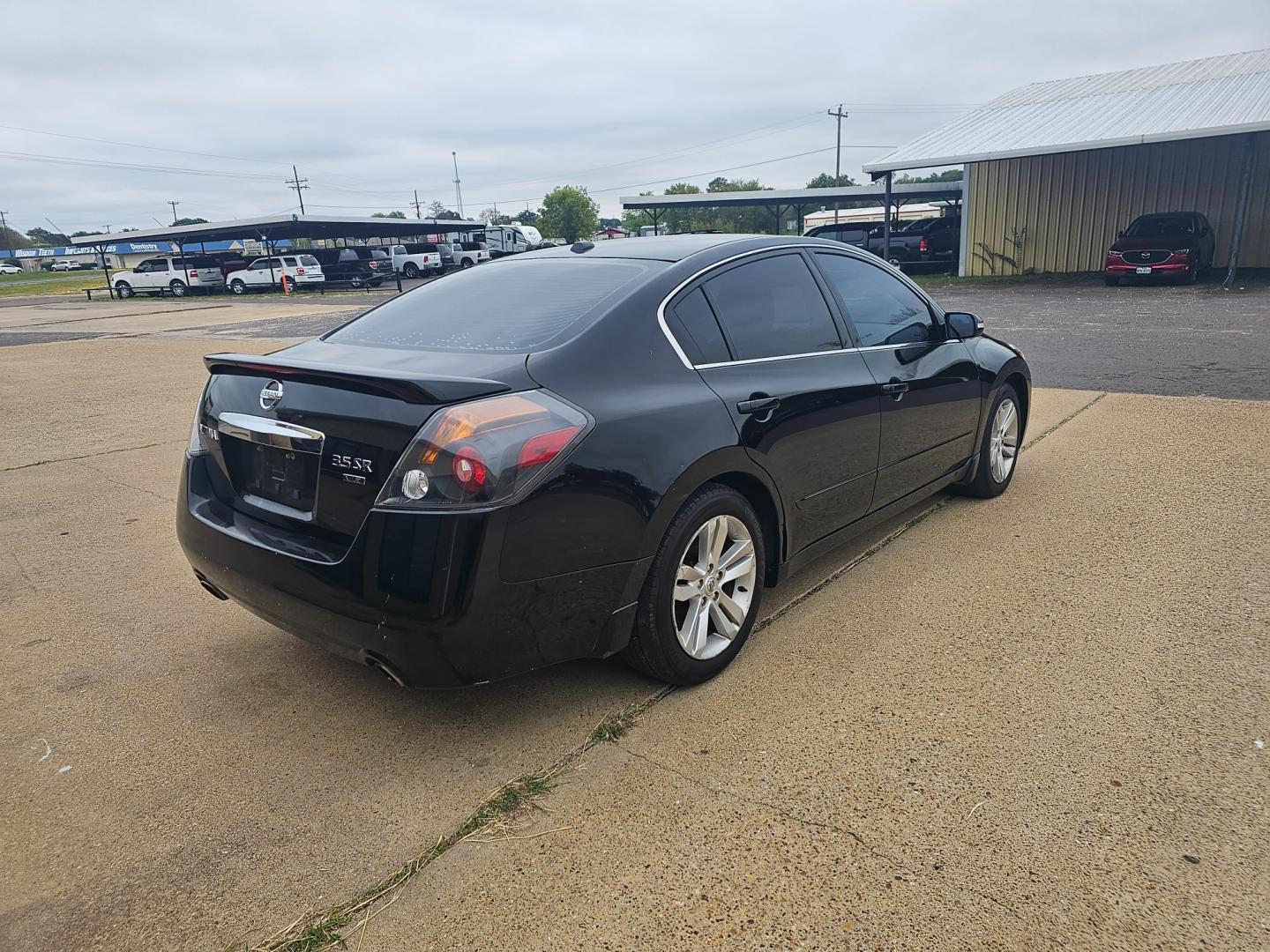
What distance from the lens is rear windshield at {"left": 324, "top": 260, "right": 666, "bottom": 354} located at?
3031 millimetres

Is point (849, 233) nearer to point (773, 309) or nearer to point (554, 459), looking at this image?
point (773, 309)

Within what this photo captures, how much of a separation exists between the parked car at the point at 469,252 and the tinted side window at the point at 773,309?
4075 cm

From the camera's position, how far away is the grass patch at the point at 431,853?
207 cm

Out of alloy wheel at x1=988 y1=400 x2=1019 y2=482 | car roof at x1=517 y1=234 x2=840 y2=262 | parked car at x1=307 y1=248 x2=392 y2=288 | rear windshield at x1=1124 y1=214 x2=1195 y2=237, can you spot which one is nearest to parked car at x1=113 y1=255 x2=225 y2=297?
parked car at x1=307 y1=248 x2=392 y2=288

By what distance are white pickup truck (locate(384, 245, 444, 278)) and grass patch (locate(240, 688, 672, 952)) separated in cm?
4152

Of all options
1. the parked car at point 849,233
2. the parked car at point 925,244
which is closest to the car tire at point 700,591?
the parked car at point 849,233

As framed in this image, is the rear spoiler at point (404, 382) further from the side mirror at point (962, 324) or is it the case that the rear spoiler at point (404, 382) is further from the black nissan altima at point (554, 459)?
the side mirror at point (962, 324)

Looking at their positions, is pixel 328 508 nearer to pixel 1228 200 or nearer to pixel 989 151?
pixel 989 151

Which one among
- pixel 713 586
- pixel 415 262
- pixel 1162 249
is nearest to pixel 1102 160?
pixel 1162 249

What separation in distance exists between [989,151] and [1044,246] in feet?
23.7

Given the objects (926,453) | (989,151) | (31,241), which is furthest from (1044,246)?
(31,241)

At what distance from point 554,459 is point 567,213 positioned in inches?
3994

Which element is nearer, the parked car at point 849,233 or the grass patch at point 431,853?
the grass patch at point 431,853

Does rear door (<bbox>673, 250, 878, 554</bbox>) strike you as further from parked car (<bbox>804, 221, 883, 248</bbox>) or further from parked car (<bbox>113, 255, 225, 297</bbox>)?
parked car (<bbox>113, 255, 225, 297</bbox>)
